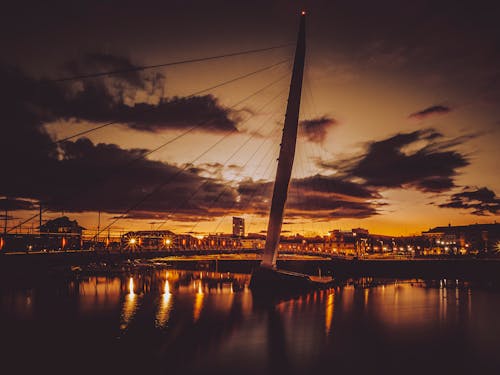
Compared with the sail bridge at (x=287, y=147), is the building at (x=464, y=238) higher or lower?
lower

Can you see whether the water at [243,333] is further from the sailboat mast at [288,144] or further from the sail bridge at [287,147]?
the sailboat mast at [288,144]

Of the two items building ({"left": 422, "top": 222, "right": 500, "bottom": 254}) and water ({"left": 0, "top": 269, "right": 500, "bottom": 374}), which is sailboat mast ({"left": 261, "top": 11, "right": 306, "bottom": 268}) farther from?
building ({"left": 422, "top": 222, "right": 500, "bottom": 254})

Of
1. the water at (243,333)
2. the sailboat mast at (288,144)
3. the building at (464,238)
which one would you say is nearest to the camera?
the water at (243,333)

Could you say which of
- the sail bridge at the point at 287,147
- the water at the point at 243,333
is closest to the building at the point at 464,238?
the water at the point at 243,333

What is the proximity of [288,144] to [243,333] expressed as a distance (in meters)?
13.5

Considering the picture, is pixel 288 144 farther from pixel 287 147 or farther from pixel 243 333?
pixel 243 333

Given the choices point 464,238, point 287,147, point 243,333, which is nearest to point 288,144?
point 287,147

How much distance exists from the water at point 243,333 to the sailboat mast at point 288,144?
5.86 metres

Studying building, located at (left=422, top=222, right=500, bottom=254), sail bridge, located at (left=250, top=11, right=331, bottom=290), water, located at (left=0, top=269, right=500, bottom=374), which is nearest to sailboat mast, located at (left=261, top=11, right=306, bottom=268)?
sail bridge, located at (left=250, top=11, right=331, bottom=290)

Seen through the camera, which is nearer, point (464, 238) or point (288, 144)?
point (288, 144)

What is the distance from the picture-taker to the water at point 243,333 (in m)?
15.9

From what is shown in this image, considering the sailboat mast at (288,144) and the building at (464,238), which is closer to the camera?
the sailboat mast at (288,144)

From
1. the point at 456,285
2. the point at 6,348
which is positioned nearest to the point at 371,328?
the point at 6,348

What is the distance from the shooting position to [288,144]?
29281 mm
